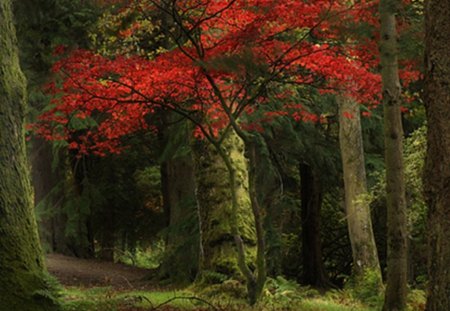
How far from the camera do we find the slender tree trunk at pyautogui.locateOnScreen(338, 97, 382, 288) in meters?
13.7

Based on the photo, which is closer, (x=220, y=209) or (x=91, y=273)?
(x=220, y=209)

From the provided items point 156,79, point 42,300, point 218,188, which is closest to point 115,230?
point 218,188

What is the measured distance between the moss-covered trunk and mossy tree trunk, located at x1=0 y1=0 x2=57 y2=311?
13.4 ft

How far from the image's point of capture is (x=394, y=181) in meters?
7.98

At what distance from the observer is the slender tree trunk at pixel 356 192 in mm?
13664

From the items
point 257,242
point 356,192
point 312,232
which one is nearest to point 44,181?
point 312,232

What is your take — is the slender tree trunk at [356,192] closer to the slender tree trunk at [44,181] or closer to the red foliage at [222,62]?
the red foliage at [222,62]

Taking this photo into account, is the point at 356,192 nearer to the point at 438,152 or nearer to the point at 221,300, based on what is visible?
the point at 221,300

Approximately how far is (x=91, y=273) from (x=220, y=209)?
7033 mm

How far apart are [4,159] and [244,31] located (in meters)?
3.46

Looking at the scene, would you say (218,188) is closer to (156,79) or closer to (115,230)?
(156,79)

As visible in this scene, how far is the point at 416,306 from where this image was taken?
948 cm

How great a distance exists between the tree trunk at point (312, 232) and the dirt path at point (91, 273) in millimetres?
4261

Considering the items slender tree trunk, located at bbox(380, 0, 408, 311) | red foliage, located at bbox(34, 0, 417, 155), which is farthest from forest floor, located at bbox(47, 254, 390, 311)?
red foliage, located at bbox(34, 0, 417, 155)
